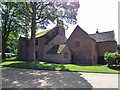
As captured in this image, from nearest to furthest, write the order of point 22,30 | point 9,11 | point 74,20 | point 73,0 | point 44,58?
point 73,0 < point 74,20 < point 9,11 < point 22,30 < point 44,58

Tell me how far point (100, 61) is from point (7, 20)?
2270 centimetres

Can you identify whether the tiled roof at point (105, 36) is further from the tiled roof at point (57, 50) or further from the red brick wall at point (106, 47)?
the tiled roof at point (57, 50)

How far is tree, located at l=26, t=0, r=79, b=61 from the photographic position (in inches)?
1088

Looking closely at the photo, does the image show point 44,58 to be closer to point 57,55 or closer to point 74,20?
point 57,55

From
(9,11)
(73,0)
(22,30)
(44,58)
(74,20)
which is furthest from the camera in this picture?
(44,58)

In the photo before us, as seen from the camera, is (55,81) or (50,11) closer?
(55,81)

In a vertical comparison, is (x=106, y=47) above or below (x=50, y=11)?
below

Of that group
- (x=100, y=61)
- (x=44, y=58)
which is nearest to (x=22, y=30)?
(x=44, y=58)

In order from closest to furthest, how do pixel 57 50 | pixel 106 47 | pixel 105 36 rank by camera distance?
pixel 106 47
pixel 57 50
pixel 105 36

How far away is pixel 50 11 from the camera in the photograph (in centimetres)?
2970

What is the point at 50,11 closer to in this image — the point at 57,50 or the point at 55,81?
the point at 57,50

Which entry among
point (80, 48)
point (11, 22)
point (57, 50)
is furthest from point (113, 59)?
point (11, 22)

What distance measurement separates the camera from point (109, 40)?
38.5m

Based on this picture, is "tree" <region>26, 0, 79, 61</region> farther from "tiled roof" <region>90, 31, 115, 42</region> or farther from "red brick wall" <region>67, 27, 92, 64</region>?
"tiled roof" <region>90, 31, 115, 42</region>
